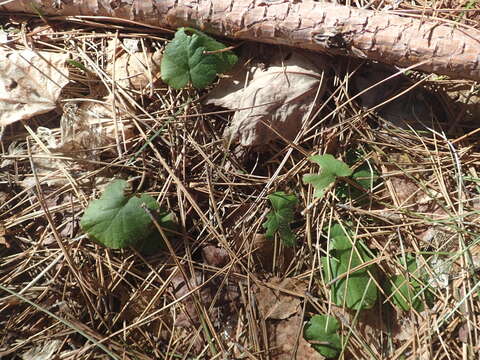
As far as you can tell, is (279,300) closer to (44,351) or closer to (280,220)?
(280,220)

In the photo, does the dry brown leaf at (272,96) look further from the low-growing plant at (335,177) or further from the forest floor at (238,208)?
the low-growing plant at (335,177)

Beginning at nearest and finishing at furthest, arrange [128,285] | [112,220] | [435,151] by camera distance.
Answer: [112,220] < [128,285] < [435,151]

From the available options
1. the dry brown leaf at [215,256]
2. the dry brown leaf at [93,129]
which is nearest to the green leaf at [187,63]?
the dry brown leaf at [93,129]

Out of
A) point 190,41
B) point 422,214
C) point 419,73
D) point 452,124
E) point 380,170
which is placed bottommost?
point 422,214

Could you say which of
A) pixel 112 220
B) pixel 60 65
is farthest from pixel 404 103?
pixel 60 65

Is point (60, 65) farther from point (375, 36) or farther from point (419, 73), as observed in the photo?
point (419, 73)

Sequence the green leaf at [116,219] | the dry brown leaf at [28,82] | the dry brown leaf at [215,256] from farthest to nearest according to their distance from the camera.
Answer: the dry brown leaf at [28,82] < the dry brown leaf at [215,256] < the green leaf at [116,219]
